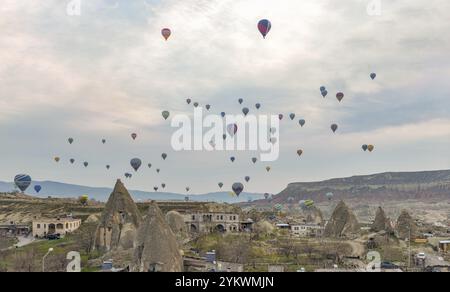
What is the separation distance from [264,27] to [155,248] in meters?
20.4

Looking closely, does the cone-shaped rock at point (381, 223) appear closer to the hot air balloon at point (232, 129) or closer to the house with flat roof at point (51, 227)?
the hot air balloon at point (232, 129)

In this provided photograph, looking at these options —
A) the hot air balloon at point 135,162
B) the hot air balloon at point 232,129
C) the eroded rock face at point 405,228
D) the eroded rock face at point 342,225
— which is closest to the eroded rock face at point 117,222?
→ the hot air balloon at point 232,129

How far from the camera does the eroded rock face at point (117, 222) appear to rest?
4441 cm

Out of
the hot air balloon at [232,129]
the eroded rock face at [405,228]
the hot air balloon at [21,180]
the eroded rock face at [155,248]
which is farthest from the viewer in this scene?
the hot air balloon at [21,180]

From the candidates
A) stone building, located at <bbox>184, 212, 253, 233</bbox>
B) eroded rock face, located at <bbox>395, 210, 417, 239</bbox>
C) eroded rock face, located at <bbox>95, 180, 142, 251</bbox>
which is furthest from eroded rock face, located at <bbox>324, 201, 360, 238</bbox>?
eroded rock face, located at <bbox>95, 180, 142, 251</bbox>

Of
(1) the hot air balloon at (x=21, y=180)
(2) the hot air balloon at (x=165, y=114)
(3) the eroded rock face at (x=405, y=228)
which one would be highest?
(2) the hot air balloon at (x=165, y=114)

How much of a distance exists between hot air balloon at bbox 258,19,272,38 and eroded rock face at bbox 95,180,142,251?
60.8ft

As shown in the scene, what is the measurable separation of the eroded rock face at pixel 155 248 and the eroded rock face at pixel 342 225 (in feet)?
110

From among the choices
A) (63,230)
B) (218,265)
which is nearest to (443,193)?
(63,230)

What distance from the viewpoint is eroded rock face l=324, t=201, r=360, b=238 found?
5947 centimetres

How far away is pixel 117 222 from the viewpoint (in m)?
45.6
